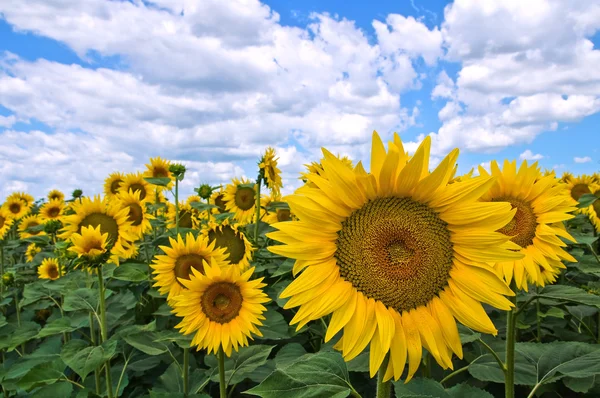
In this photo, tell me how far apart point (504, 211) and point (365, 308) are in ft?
1.96

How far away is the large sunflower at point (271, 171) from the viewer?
5.12 meters

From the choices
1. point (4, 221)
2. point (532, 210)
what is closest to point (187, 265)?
point (532, 210)

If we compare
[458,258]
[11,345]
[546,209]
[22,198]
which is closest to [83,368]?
[11,345]

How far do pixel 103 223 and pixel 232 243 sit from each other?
136 cm

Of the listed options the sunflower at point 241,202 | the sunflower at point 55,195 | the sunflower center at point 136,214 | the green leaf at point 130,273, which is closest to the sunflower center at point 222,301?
the green leaf at point 130,273

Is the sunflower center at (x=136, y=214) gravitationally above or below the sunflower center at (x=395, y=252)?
above

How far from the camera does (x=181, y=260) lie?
12.6 ft

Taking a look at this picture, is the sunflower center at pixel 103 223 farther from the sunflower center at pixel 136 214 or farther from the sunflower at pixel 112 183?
the sunflower at pixel 112 183

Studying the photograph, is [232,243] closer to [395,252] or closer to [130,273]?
[130,273]

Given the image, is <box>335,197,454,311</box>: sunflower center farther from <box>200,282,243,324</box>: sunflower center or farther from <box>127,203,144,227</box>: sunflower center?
<box>127,203,144,227</box>: sunflower center

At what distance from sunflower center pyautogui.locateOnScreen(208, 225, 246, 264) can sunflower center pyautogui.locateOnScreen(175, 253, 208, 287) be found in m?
0.56

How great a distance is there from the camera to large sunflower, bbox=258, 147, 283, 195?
16.8 ft

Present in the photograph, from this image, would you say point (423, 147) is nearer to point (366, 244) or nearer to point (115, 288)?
point (366, 244)

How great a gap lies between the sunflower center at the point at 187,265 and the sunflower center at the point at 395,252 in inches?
90.6
